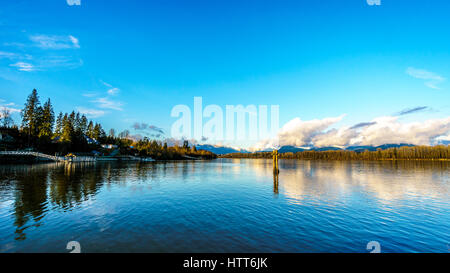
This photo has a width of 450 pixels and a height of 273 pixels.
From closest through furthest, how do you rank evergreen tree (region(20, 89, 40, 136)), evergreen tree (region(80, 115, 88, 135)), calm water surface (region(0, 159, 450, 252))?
calm water surface (region(0, 159, 450, 252))
evergreen tree (region(20, 89, 40, 136))
evergreen tree (region(80, 115, 88, 135))

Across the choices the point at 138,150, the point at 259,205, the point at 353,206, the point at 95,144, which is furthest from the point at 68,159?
the point at 353,206

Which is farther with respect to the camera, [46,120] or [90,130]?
[90,130]

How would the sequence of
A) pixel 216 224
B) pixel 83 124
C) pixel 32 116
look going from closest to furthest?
pixel 216 224 < pixel 32 116 < pixel 83 124

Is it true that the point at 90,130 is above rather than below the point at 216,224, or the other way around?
above

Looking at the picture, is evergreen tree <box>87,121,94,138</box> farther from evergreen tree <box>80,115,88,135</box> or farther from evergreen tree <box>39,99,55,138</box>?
evergreen tree <box>39,99,55,138</box>

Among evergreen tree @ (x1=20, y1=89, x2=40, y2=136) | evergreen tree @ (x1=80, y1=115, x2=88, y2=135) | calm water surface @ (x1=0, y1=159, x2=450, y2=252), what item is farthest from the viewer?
evergreen tree @ (x1=80, y1=115, x2=88, y2=135)

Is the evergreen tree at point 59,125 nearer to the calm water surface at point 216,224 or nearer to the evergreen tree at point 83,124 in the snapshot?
the evergreen tree at point 83,124

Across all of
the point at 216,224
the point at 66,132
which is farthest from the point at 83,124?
the point at 216,224

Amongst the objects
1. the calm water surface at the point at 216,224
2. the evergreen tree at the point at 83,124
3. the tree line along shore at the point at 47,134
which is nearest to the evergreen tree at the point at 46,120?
the tree line along shore at the point at 47,134

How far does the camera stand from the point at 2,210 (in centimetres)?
1398

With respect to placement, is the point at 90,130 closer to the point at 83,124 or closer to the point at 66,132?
the point at 83,124

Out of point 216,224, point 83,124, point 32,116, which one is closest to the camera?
point 216,224

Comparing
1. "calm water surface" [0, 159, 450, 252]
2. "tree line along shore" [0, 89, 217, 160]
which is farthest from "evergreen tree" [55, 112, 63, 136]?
"calm water surface" [0, 159, 450, 252]
